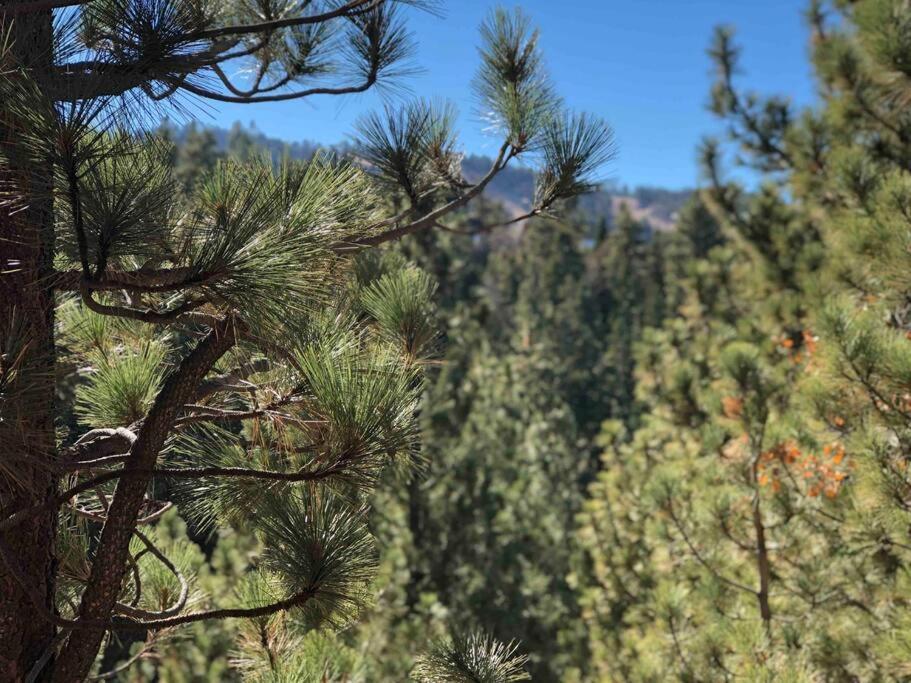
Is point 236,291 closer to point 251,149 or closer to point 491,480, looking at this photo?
point 251,149

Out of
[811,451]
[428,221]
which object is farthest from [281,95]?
[811,451]

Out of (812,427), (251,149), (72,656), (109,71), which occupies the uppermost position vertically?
(251,149)

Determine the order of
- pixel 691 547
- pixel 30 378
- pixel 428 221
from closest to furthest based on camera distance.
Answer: pixel 30 378
pixel 428 221
pixel 691 547

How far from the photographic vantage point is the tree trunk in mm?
1123

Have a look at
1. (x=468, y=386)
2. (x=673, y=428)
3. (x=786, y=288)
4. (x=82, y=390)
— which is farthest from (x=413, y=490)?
(x=82, y=390)

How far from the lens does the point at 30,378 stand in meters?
1.07

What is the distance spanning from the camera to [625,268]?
32156mm

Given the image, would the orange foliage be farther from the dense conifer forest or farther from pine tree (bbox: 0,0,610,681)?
pine tree (bbox: 0,0,610,681)

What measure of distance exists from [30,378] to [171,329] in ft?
3.61

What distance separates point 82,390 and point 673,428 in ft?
20.8

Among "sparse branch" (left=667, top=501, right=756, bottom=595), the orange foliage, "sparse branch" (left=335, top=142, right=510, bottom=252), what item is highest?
"sparse branch" (left=335, top=142, right=510, bottom=252)

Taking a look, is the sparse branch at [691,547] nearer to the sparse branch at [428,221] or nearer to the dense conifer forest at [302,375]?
the dense conifer forest at [302,375]

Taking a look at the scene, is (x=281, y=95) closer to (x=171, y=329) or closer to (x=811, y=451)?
(x=171, y=329)

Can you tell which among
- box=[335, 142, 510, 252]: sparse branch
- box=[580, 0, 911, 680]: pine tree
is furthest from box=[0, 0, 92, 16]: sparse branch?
box=[580, 0, 911, 680]: pine tree
